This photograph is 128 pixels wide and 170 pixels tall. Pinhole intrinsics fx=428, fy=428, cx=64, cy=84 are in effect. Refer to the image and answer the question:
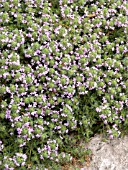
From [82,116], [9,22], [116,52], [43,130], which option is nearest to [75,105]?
[82,116]

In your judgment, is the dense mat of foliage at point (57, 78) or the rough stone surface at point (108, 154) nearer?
the dense mat of foliage at point (57, 78)

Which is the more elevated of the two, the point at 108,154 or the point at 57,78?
the point at 57,78

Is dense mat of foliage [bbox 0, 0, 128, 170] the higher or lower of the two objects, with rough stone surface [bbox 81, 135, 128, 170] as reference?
higher

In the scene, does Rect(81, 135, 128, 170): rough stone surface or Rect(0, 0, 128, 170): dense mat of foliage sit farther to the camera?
Rect(81, 135, 128, 170): rough stone surface

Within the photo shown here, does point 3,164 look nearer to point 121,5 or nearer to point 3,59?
point 3,59

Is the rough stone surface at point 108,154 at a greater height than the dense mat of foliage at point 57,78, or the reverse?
the dense mat of foliage at point 57,78
